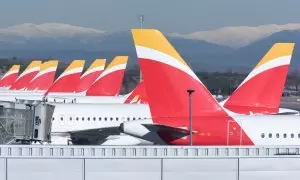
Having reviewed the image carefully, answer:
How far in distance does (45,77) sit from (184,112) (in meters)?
68.6

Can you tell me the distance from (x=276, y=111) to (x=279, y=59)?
2730 millimetres

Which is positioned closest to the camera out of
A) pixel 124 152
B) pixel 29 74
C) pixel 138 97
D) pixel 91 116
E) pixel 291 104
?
pixel 124 152

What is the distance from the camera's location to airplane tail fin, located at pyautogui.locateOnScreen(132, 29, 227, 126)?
33.4 meters

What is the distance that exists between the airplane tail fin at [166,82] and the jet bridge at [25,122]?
546 centimetres

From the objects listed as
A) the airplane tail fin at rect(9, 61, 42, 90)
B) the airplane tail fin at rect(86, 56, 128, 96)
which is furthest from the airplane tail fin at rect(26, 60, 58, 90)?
the airplane tail fin at rect(86, 56, 128, 96)

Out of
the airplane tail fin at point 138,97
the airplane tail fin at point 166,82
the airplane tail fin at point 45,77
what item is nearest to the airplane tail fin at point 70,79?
the airplane tail fin at point 45,77

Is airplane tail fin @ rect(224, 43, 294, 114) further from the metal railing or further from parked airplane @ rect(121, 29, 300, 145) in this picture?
the metal railing

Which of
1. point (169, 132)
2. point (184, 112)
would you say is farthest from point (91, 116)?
point (169, 132)

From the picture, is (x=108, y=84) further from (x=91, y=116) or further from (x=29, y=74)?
(x=29, y=74)

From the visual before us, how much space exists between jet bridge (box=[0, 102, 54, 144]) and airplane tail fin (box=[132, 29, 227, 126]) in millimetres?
5465

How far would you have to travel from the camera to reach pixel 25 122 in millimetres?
36438

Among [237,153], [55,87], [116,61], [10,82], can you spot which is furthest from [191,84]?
[10,82]

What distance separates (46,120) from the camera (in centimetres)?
3841

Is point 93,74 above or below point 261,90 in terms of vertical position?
above
